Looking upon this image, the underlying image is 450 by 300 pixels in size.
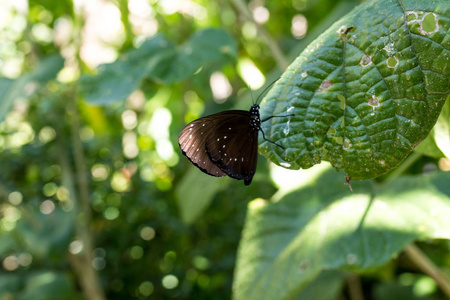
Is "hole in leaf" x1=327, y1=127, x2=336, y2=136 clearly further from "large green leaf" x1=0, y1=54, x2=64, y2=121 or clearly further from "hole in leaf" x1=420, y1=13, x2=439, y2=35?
"large green leaf" x1=0, y1=54, x2=64, y2=121

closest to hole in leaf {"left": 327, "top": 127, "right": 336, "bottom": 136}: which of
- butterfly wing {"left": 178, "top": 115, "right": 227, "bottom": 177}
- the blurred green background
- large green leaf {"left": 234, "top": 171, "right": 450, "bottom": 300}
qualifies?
butterfly wing {"left": 178, "top": 115, "right": 227, "bottom": 177}

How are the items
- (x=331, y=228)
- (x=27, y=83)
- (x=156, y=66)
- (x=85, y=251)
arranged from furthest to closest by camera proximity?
(x=85, y=251)
(x=27, y=83)
(x=156, y=66)
(x=331, y=228)

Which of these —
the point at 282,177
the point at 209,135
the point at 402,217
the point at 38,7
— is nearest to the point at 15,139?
the point at 38,7

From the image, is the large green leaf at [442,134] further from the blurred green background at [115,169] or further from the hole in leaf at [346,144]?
the blurred green background at [115,169]

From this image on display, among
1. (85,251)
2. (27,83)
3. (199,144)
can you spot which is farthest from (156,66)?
(85,251)

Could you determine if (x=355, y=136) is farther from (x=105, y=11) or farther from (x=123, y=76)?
(x=105, y=11)

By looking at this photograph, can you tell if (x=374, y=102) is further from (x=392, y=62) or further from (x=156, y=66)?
(x=156, y=66)
